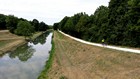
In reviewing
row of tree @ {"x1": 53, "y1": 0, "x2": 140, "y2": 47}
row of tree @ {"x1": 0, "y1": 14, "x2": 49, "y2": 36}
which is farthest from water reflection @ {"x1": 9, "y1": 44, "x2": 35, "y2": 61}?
row of tree @ {"x1": 0, "y1": 14, "x2": 49, "y2": 36}

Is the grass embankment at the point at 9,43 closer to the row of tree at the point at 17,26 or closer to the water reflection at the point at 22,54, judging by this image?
the water reflection at the point at 22,54

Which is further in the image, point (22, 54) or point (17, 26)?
point (17, 26)

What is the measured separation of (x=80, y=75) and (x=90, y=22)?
56.8m

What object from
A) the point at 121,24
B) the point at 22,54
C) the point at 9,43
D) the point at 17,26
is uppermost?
the point at 121,24

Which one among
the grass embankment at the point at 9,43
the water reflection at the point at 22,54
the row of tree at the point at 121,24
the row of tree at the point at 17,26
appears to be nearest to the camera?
the row of tree at the point at 121,24

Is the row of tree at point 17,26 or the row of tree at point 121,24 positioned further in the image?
the row of tree at point 17,26

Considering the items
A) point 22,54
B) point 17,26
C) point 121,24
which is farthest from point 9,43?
point 121,24

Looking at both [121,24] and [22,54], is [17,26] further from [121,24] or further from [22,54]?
[121,24]

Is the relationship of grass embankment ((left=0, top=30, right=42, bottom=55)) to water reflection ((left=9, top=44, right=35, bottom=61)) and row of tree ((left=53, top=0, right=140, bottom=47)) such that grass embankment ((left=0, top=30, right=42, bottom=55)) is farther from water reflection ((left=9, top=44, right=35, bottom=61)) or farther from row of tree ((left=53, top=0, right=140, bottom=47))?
row of tree ((left=53, top=0, right=140, bottom=47))

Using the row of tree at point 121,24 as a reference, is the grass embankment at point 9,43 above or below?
below

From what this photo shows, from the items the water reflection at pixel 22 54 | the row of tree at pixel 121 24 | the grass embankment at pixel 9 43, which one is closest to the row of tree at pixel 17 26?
→ the grass embankment at pixel 9 43

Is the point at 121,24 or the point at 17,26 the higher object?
the point at 121,24

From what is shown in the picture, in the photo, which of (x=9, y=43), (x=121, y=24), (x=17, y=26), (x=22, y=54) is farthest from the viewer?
(x=17, y=26)

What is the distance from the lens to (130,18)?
48.9 metres
